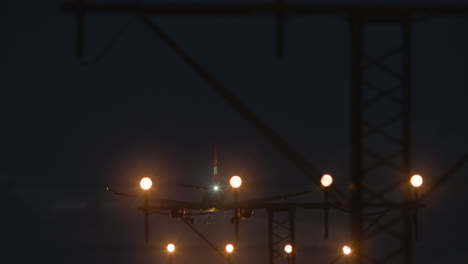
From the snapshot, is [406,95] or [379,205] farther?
[379,205]

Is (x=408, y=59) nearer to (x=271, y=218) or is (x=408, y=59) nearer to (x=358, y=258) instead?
(x=358, y=258)

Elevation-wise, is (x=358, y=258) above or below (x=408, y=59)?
below

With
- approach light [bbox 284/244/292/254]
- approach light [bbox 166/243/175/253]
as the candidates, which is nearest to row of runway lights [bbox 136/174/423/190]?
approach light [bbox 166/243/175/253]

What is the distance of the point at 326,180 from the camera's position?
12.2m

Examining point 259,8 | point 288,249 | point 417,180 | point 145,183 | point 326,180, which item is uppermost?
point 288,249

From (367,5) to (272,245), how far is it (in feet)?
67.8

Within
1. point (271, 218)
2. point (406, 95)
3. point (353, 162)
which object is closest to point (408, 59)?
point (406, 95)

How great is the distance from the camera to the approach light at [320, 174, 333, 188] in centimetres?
1183

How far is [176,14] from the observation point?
10.7m

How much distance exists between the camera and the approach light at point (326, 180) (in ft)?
38.8

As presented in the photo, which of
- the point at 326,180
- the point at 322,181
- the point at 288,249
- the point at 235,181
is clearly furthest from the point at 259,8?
the point at 288,249

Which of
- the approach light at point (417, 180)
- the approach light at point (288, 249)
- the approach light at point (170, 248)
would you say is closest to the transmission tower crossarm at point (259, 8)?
the approach light at point (417, 180)

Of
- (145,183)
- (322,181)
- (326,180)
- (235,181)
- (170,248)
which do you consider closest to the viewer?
(322,181)

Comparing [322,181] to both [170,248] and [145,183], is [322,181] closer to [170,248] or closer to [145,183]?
[145,183]
